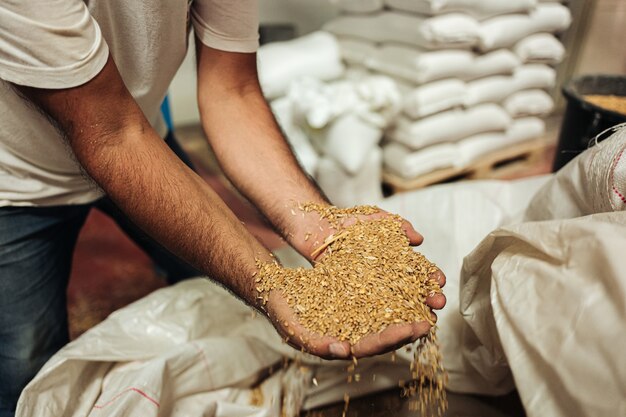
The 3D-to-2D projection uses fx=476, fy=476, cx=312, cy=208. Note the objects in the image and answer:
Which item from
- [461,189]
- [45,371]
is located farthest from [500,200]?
[45,371]

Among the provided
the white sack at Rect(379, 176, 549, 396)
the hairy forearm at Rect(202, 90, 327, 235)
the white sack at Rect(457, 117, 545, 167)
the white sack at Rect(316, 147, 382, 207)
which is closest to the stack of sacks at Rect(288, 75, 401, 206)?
the white sack at Rect(316, 147, 382, 207)

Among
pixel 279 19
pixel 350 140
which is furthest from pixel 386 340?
pixel 279 19

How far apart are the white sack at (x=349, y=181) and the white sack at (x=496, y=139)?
0.42 metres

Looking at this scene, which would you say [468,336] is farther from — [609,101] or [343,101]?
[343,101]

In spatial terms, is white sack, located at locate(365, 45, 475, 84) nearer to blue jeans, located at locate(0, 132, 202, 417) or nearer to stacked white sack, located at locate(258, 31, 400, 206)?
stacked white sack, located at locate(258, 31, 400, 206)

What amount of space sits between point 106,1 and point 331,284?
1.92ft

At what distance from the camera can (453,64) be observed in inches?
75.2

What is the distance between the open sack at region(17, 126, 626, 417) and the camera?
598 mm

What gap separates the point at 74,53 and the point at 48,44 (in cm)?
3

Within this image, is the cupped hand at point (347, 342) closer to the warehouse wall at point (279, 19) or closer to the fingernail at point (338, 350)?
the fingernail at point (338, 350)

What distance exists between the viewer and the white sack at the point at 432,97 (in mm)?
1899

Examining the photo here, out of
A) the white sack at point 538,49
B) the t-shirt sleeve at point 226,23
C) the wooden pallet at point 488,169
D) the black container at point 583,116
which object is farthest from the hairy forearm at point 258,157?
the white sack at point 538,49

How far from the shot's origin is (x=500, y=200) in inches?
48.9

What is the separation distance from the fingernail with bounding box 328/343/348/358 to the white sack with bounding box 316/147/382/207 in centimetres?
127
